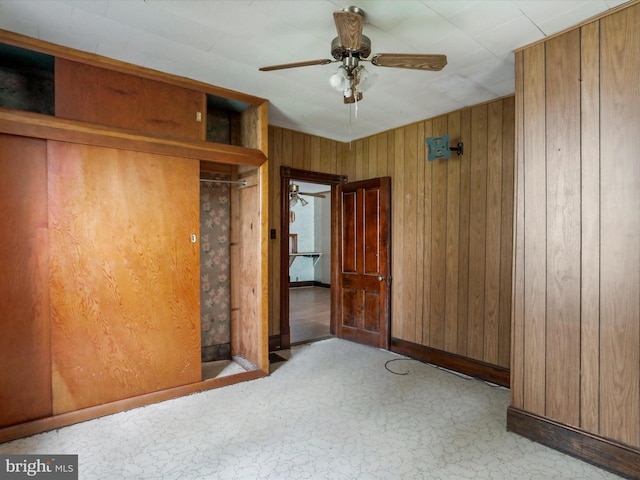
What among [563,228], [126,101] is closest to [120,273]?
[126,101]

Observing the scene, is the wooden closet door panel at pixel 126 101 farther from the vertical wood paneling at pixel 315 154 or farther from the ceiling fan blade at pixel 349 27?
the vertical wood paneling at pixel 315 154

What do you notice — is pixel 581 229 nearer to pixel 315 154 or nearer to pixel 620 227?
pixel 620 227

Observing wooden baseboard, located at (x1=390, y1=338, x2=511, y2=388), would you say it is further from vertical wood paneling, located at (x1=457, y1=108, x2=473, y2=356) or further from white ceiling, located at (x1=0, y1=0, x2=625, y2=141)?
white ceiling, located at (x1=0, y1=0, x2=625, y2=141)

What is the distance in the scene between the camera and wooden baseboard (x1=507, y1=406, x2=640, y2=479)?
1945 millimetres

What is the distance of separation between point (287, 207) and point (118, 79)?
7.19ft

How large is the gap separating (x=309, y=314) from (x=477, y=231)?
358 centimetres

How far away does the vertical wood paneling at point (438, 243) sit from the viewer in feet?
12.3

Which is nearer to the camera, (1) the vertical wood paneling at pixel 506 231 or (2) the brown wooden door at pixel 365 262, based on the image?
(1) the vertical wood paneling at pixel 506 231

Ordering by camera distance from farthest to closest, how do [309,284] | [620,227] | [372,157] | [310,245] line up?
[310,245] → [309,284] → [372,157] → [620,227]

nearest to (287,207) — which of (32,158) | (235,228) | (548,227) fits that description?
(235,228)

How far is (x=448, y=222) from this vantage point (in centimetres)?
371

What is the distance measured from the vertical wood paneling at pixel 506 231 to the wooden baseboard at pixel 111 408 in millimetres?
2383

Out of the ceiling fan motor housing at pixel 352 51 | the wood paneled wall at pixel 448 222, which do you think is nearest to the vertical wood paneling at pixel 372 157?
the wood paneled wall at pixel 448 222

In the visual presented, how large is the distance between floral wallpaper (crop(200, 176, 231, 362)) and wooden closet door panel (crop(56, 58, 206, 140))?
84 cm
